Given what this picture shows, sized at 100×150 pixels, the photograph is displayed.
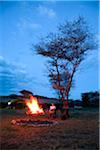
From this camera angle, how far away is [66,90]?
86.9ft

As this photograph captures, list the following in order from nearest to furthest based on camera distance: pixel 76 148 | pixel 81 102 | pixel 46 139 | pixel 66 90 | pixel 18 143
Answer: pixel 76 148, pixel 18 143, pixel 46 139, pixel 66 90, pixel 81 102

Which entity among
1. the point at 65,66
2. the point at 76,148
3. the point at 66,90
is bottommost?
the point at 76,148

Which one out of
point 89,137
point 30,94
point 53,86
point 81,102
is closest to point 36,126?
point 89,137

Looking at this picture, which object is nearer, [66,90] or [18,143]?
[18,143]

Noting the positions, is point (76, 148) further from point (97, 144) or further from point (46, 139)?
point (46, 139)

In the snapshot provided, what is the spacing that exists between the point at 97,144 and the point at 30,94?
118 ft

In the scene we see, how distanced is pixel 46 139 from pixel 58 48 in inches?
559

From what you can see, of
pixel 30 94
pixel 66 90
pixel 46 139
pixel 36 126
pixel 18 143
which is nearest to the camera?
pixel 18 143

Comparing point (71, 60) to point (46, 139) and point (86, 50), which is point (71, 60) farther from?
point (46, 139)

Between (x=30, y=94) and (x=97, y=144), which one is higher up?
(x=30, y=94)

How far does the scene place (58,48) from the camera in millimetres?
26844

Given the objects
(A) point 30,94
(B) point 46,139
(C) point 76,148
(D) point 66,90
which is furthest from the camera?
(A) point 30,94

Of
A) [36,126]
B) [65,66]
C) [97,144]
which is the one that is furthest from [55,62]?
[97,144]

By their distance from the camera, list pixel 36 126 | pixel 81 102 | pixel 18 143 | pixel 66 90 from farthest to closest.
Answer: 1. pixel 81 102
2. pixel 66 90
3. pixel 36 126
4. pixel 18 143
